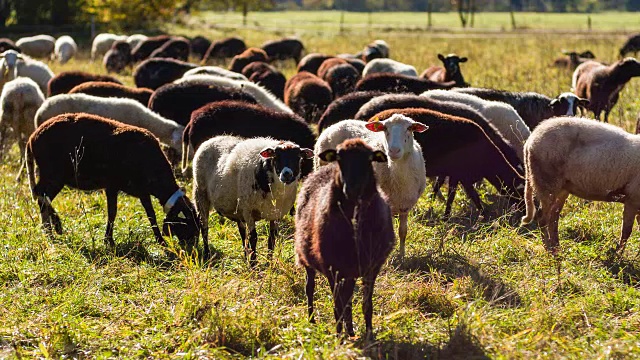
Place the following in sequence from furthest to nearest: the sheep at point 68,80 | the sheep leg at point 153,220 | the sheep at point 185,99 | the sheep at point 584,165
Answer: the sheep at point 68,80 → the sheep at point 185,99 → the sheep leg at point 153,220 → the sheep at point 584,165

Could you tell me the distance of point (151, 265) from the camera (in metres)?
6.68

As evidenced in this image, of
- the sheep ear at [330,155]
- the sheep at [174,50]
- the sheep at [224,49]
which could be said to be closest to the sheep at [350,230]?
the sheep ear at [330,155]

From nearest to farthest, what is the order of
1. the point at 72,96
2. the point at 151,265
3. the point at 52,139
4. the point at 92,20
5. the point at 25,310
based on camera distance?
1. the point at 25,310
2. the point at 151,265
3. the point at 52,139
4. the point at 72,96
5. the point at 92,20

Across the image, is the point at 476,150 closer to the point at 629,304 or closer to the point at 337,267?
the point at 629,304

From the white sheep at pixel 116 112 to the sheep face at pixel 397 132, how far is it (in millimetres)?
4524

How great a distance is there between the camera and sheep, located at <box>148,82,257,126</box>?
11406 millimetres

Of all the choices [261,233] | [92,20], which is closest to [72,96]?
[261,233]

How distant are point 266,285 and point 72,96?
5496mm

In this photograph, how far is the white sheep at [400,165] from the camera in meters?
6.69

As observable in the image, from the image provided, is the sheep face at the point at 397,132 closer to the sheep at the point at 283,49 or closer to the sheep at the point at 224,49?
the sheep at the point at 283,49

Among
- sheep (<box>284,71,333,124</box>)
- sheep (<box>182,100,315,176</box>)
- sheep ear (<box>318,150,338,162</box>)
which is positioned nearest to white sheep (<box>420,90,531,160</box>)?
sheep (<box>182,100,315,176</box>)

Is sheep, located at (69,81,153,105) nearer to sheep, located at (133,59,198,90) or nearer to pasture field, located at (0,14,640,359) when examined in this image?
sheep, located at (133,59,198,90)

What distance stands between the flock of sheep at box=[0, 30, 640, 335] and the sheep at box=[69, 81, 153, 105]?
3 cm

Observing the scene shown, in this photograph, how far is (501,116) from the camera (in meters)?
10.1
